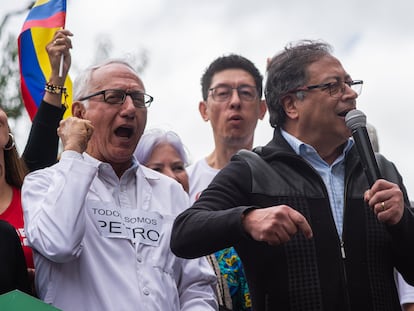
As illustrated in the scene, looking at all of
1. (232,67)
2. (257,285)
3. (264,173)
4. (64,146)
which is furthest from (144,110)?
(232,67)

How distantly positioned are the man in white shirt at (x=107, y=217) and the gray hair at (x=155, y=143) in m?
1.06

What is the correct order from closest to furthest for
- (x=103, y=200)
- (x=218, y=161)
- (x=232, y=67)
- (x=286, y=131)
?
(x=103, y=200)
(x=286, y=131)
(x=218, y=161)
(x=232, y=67)

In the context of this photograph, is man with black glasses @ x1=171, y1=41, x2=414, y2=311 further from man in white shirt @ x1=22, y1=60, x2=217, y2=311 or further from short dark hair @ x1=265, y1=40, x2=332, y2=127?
man in white shirt @ x1=22, y1=60, x2=217, y2=311

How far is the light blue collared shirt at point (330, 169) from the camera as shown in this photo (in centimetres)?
389

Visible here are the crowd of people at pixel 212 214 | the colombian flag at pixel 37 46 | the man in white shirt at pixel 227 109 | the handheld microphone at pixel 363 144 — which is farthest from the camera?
the man in white shirt at pixel 227 109

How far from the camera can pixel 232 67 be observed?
20.4ft

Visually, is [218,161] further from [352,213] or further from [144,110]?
[352,213]

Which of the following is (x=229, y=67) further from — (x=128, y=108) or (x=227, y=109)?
(x=128, y=108)

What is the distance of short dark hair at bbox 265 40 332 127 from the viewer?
13.7 feet

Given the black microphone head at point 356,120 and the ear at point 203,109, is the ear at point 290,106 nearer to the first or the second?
the black microphone head at point 356,120

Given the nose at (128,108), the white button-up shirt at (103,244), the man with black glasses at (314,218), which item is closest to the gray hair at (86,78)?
the nose at (128,108)

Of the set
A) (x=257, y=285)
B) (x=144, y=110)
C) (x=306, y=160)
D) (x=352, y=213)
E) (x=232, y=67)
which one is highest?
(x=232, y=67)

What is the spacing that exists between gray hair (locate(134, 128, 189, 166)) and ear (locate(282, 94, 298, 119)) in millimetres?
1350

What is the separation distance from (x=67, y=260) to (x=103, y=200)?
1.33ft
